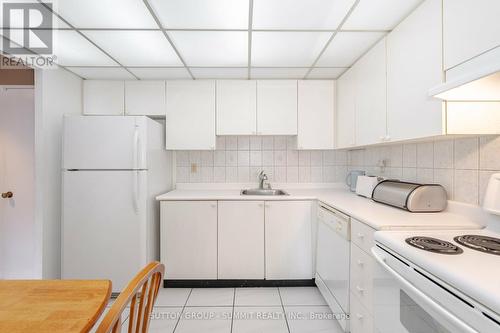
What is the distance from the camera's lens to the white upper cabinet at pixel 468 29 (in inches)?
→ 39.7

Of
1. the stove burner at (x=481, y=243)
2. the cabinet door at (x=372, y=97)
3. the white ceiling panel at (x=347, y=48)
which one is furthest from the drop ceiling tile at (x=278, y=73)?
the stove burner at (x=481, y=243)

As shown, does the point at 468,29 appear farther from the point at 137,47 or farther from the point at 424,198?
the point at 137,47

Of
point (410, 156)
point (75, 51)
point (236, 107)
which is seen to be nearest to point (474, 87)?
point (410, 156)

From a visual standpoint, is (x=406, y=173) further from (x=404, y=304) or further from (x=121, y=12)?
(x=121, y=12)

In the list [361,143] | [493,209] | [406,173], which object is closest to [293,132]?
[361,143]

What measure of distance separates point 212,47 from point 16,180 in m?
2.29

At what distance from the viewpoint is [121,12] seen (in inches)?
60.8

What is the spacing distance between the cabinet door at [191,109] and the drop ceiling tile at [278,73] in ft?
1.71

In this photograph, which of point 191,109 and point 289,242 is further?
point 191,109

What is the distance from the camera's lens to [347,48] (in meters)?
2.04

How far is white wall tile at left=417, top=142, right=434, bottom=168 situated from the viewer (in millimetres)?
1796

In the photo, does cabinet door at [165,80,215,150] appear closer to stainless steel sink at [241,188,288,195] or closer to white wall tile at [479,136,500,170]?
stainless steel sink at [241,188,288,195]

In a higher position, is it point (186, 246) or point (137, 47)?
point (137, 47)

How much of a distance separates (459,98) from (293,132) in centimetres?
164
